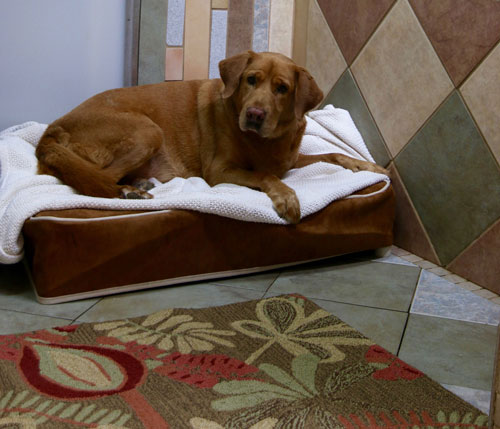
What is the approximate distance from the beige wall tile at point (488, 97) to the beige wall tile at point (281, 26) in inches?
50.9

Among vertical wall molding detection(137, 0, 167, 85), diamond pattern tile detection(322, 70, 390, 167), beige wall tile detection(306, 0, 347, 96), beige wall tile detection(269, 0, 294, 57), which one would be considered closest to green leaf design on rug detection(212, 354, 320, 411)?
diamond pattern tile detection(322, 70, 390, 167)

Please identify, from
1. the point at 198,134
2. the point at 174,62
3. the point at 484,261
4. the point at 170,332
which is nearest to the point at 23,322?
the point at 170,332

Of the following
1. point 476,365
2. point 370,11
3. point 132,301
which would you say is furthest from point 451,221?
point 132,301

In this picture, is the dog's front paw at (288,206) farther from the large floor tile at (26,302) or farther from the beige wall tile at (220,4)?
the beige wall tile at (220,4)

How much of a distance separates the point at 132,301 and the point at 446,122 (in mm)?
1389

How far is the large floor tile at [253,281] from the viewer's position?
1.98 meters

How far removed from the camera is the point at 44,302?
1.73 metres

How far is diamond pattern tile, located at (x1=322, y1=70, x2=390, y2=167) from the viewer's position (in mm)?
2656

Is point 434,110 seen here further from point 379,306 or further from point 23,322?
point 23,322

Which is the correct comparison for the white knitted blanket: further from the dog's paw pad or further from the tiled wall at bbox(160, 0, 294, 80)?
the tiled wall at bbox(160, 0, 294, 80)

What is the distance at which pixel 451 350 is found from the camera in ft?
Result: 5.12

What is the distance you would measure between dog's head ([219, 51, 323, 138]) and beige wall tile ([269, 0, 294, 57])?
87 cm

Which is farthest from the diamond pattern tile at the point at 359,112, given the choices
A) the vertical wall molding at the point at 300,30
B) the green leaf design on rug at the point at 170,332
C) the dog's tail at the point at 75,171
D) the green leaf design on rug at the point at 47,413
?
the green leaf design on rug at the point at 47,413

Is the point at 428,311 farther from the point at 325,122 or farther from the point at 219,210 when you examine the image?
the point at 325,122
